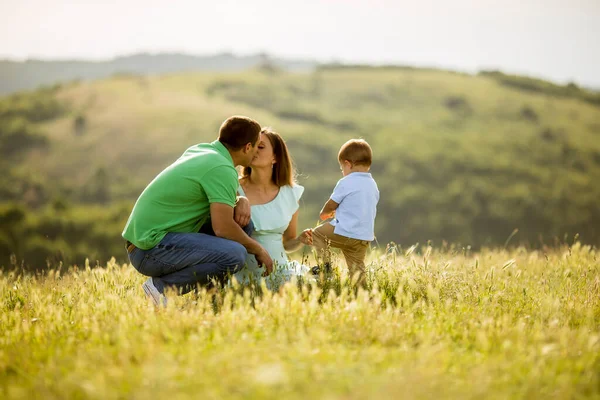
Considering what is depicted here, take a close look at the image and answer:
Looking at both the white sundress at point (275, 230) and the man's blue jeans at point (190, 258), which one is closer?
the man's blue jeans at point (190, 258)

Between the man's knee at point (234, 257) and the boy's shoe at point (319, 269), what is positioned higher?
the man's knee at point (234, 257)

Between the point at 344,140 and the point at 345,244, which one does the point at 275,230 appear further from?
the point at 344,140

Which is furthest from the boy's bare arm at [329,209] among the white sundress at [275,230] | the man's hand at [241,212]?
the man's hand at [241,212]

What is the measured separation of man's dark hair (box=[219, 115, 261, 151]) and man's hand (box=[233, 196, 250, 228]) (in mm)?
544

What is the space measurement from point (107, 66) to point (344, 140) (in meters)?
109

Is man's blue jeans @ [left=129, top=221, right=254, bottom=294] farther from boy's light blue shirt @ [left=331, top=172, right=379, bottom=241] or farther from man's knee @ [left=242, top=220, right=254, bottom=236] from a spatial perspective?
boy's light blue shirt @ [left=331, top=172, right=379, bottom=241]

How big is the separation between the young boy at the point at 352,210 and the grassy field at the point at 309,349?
3.00ft

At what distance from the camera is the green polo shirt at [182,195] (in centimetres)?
562

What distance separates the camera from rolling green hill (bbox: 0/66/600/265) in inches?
1608

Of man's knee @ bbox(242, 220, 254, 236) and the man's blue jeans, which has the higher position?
man's knee @ bbox(242, 220, 254, 236)

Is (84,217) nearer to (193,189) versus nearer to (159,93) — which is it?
(159,93)

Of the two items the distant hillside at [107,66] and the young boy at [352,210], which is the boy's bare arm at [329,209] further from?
the distant hillside at [107,66]

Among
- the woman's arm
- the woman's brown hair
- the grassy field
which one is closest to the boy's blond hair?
the woman's brown hair

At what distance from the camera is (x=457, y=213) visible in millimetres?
44094
